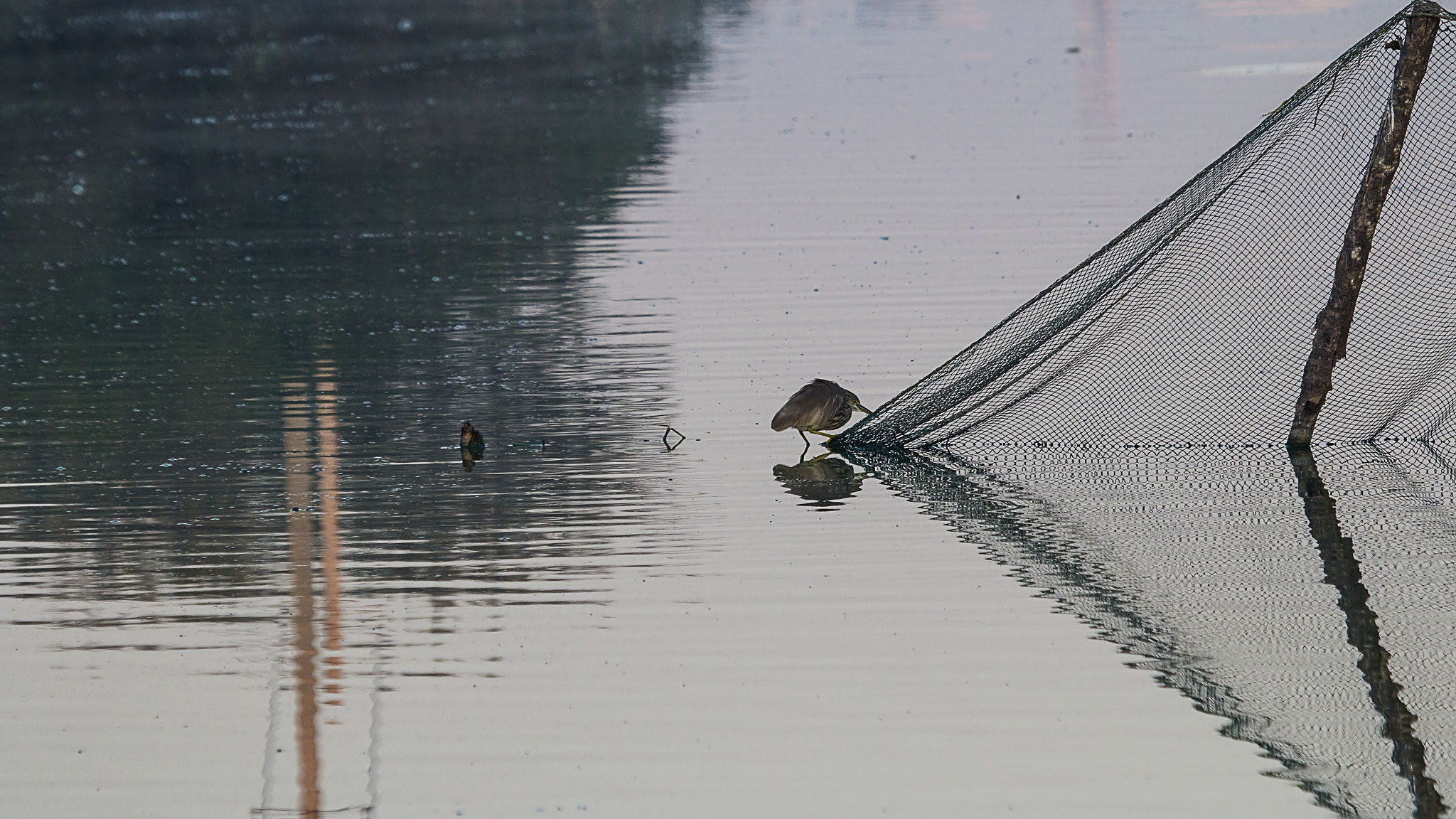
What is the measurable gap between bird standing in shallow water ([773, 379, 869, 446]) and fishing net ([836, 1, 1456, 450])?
13cm

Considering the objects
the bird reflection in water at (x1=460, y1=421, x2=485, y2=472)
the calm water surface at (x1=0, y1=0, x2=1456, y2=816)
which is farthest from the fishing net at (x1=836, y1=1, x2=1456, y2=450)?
the bird reflection in water at (x1=460, y1=421, x2=485, y2=472)

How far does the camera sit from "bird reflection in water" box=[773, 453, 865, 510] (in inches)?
A: 391

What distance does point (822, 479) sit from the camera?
33.9 ft

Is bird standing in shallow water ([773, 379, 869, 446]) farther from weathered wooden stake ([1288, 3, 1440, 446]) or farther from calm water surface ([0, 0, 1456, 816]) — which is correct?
weathered wooden stake ([1288, 3, 1440, 446])

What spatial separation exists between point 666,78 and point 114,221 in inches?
663

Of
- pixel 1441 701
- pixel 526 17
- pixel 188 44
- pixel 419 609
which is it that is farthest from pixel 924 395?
pixel 526 17

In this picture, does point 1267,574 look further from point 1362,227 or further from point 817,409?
point 817,409

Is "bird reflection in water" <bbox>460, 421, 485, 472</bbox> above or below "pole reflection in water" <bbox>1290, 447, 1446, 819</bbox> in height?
above

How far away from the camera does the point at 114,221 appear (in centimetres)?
2112

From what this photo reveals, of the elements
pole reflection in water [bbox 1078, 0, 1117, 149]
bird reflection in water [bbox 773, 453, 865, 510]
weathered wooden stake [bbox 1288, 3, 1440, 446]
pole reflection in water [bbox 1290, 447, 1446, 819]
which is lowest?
pole reflection in water [bbox 1290, 447, 1446, 819]

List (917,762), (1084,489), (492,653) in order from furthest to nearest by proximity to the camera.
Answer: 1. (1084,489)
2. (492,653)
3. (917,762)

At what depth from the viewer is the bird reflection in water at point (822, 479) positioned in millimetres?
9938

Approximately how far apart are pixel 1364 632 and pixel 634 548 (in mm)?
3182

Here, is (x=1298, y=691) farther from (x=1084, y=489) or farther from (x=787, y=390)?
(x=787, y=390)
